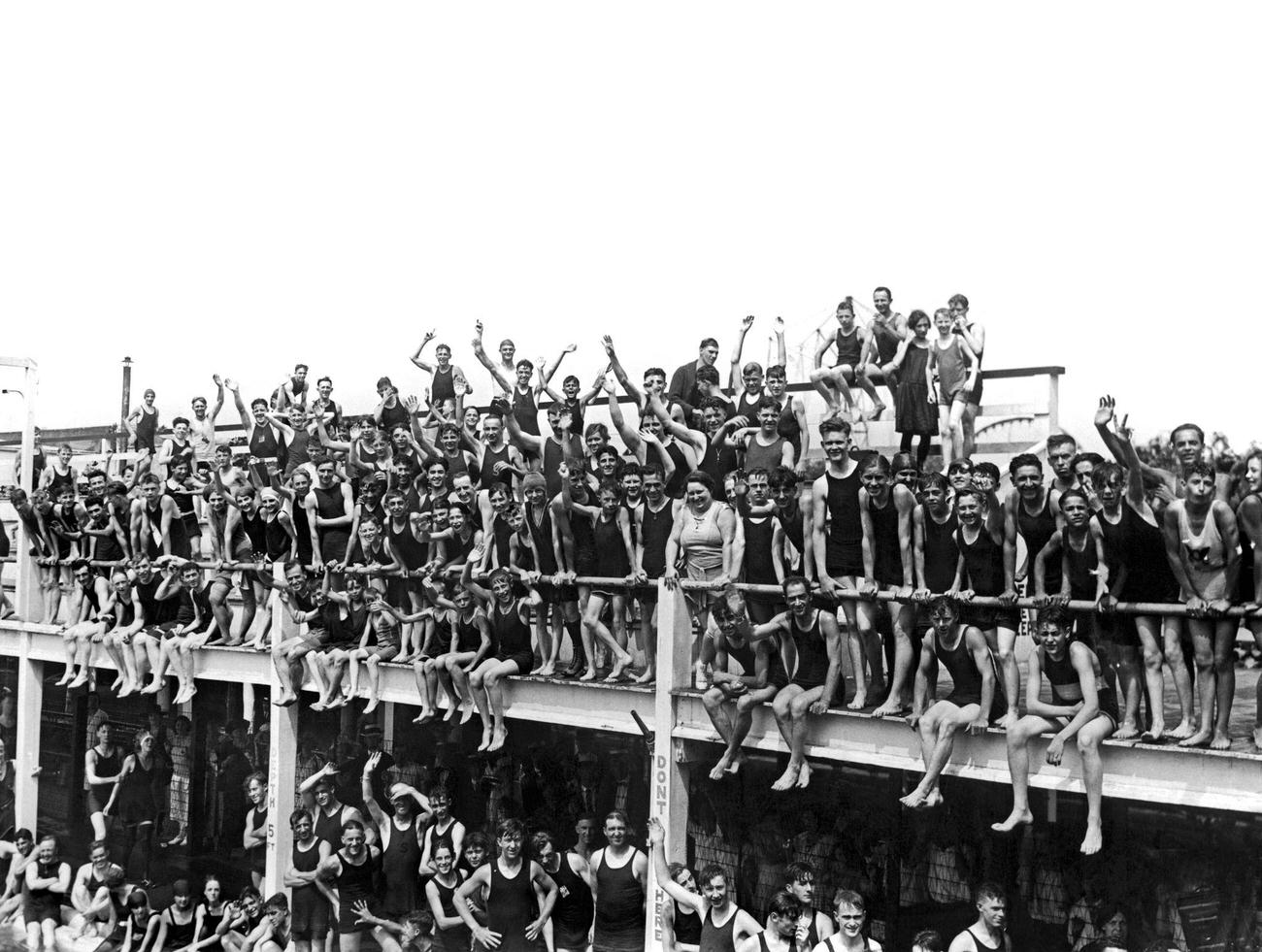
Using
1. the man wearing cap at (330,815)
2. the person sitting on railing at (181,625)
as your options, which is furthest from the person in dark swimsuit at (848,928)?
the person sitting on railing at (181,625)

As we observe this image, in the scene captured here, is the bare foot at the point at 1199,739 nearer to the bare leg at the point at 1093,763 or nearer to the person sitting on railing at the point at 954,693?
the bare leg at the point at 1093,763

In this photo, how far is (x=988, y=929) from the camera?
1001 cm

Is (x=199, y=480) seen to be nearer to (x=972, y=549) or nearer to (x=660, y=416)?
(x=660, y=416)

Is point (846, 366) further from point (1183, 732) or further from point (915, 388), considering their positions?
point (1183, 732)

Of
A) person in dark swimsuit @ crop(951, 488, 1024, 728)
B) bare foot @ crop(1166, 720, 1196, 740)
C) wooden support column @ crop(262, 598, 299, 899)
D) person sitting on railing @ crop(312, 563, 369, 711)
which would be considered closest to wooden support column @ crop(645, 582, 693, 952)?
person in dark swimsuit @ crop(951, 488, 1024, 728)

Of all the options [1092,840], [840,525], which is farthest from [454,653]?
[1092,840]

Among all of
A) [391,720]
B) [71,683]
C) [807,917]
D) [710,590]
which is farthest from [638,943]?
[71,683]

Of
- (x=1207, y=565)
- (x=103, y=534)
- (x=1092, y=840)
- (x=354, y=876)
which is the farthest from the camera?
(x=103, y=534)

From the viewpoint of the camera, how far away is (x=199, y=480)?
18.3 m

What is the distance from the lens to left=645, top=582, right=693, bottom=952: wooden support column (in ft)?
42.9

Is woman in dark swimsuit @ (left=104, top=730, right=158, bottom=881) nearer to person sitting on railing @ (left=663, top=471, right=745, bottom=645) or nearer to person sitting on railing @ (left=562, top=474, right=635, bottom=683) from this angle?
person sitting on railing @ (left=562, top=474, right=635, bottom=683)

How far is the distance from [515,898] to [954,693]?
172 inches

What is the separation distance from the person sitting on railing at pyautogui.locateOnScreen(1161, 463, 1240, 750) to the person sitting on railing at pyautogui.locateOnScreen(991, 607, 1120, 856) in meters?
0.70

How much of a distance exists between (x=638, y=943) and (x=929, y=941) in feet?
10.3
